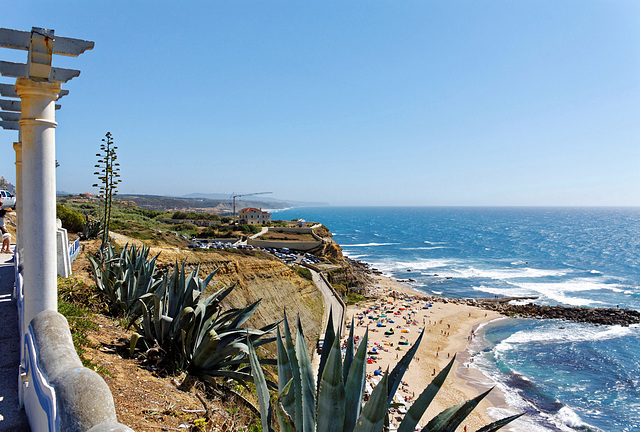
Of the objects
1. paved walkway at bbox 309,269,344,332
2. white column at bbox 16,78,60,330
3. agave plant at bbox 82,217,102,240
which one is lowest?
paved walkway at bbox 309,269,344,332

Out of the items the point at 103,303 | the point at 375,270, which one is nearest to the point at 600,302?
the point at 375,270

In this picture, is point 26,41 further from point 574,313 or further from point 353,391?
point 574,313

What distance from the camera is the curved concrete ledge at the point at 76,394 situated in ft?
6.20

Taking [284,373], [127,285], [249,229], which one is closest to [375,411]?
[284,373]

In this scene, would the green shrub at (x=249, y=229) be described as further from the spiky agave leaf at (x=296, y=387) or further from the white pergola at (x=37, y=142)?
the spiky agave leaf at (x=296, y=387)

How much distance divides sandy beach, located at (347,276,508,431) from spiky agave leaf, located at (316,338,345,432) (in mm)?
16203

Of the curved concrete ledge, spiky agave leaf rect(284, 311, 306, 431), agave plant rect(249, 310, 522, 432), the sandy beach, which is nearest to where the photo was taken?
the curved concrete ledge

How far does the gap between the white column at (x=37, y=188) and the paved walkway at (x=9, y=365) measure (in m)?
0.80

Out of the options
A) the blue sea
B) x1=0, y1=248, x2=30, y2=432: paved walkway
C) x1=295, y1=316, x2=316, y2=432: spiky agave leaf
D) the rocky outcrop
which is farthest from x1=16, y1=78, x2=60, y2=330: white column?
the rocky outcrop

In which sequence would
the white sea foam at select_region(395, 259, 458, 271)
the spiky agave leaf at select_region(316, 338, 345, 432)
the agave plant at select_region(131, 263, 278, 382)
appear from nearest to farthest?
1. the spiky agave leaf at select_region(316, 338, 345, 432)
2. the agave plant at select_region(131, 263, 278, 382)
3. the white sea foam at select_region(395, 259, 458, 271)

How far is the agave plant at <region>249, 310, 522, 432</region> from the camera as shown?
2.07 metres

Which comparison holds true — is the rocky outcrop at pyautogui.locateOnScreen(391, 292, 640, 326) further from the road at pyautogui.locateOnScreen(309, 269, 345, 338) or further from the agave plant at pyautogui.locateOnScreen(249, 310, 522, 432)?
the agave plant at pyautogui.locateOnScreen(249, 310, 522, 432)

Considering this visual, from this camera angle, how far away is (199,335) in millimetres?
5129

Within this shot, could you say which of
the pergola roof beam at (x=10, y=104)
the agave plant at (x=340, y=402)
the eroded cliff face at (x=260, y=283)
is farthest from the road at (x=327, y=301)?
the agave plant at (x=340, y=402)
